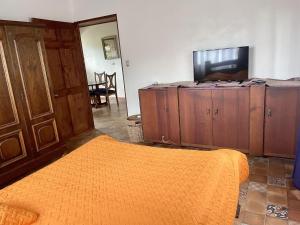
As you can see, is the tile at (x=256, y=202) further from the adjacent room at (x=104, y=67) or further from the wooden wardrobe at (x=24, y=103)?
the adjacent room at (x=104, y=67)

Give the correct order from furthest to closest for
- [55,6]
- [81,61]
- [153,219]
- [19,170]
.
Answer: [81,61] < [55,6] < [19,170] < [153,219]

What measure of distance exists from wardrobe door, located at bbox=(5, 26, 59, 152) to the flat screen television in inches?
80.1

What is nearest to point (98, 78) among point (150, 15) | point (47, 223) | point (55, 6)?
point (55, 6)

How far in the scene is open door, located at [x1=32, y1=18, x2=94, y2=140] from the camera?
375cm

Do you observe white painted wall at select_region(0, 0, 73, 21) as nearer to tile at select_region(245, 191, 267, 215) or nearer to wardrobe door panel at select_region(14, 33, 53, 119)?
wardrobe door panel at select_region(14, 33, 53, 119)

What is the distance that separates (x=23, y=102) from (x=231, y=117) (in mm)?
2524

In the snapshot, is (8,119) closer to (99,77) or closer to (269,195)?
(269,195)

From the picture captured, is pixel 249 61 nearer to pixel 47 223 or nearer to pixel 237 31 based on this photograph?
pixel 237 31

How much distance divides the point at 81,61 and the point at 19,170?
2.25 metres

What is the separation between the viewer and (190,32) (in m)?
3.34

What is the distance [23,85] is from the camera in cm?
277

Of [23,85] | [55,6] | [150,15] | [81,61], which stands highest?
[55,6]

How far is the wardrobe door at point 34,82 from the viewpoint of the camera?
269 cm

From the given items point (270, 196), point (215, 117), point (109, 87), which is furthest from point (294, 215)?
point (109, 87)
